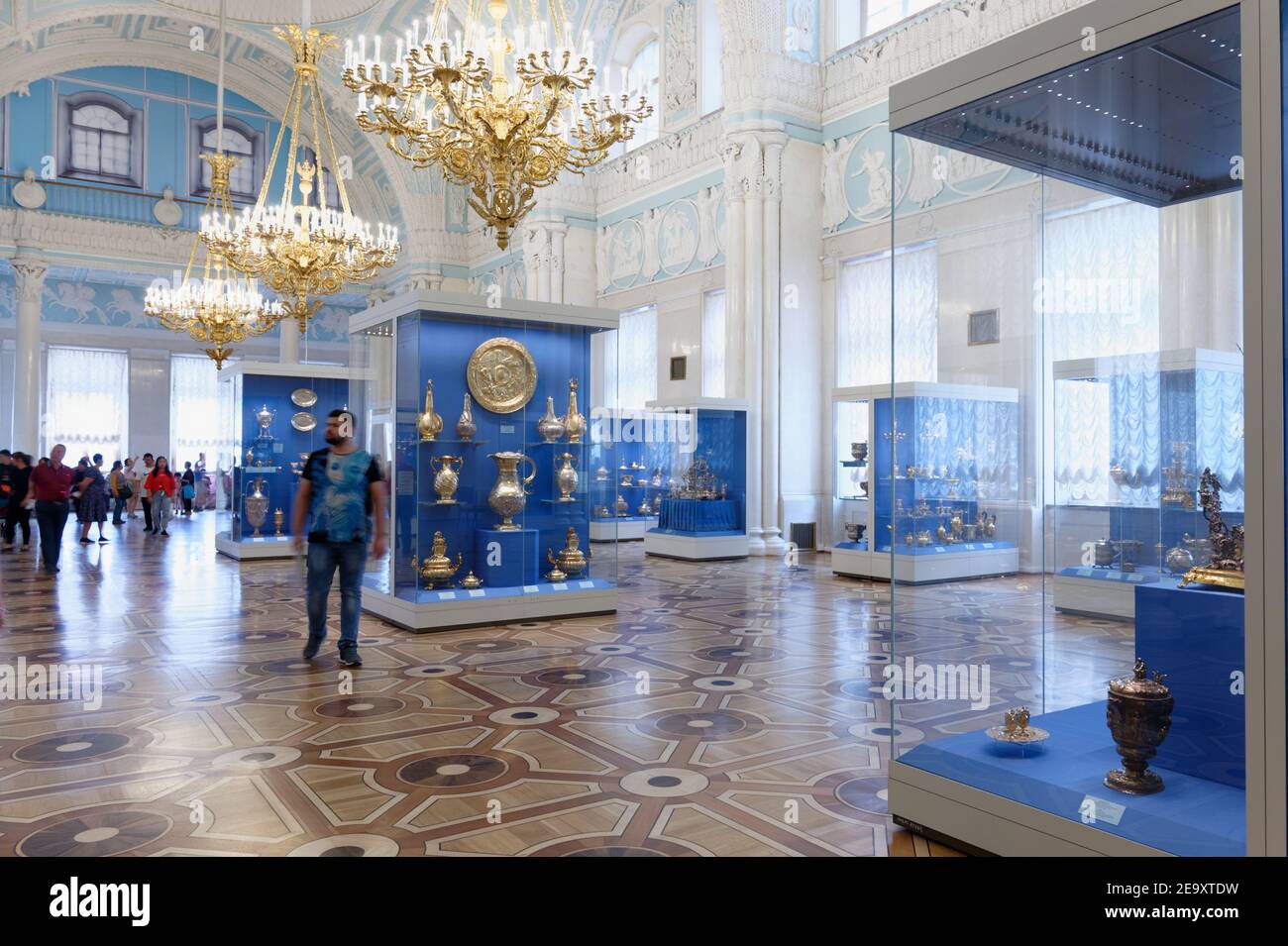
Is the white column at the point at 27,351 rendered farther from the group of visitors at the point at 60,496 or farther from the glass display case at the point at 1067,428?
the glass display case at the point at 1067,428

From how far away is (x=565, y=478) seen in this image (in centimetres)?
779

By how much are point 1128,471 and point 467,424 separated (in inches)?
206

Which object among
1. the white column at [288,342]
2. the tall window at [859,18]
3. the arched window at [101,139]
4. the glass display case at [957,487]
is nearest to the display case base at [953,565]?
the glass display case at [957,487]

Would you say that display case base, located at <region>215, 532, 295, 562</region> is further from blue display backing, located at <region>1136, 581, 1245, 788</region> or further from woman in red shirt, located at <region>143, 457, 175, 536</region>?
blue display backing, located at <region>1136, 581, 1245, 788</region>

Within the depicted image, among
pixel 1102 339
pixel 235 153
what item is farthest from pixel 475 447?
pixel 235 153

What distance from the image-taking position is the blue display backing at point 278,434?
12.3 m

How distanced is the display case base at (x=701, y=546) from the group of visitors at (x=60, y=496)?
711cm

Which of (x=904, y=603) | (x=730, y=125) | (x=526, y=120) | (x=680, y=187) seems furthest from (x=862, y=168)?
(x=904, y=603)

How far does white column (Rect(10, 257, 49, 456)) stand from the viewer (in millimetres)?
18719

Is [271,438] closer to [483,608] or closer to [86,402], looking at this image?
[483,608]

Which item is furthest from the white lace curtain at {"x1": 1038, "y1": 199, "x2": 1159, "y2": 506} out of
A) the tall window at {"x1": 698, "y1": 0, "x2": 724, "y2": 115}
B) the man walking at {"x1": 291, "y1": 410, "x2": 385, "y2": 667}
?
the tall window at {"x1": 698, "y1": 0, "x2": 724, "y2": 115}

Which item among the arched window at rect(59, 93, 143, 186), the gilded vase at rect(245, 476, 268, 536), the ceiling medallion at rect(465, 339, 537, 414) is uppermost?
the arched window at rect(59, 93, 143, 186)

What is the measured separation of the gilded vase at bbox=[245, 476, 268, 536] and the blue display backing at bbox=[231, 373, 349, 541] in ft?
0.17

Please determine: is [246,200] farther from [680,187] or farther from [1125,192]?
[1125,192]
